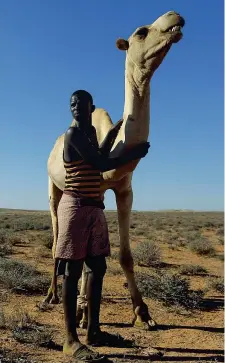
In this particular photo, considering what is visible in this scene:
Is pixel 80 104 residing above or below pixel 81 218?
above

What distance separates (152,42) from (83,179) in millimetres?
1589

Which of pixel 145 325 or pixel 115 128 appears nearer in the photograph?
pixel 115 128

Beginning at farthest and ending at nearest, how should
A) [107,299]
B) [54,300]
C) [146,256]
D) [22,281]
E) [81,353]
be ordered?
[146,256], [22,281], [107,299], [54,300], [81,353]

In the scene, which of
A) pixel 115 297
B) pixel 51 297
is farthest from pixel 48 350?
pixel 115 297

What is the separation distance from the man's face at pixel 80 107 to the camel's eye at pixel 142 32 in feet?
3.47

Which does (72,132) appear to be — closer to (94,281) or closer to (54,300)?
(94,281)

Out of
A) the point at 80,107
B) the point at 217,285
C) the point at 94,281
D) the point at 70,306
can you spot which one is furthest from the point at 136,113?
the point at 217,285

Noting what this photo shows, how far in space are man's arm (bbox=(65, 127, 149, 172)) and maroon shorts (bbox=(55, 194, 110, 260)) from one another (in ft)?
1.35

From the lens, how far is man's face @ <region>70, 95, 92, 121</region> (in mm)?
4207

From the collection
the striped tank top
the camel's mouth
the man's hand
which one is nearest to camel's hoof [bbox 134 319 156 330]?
the striped tank top

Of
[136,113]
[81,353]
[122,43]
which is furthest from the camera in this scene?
[122,43]

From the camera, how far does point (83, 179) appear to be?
163 inches

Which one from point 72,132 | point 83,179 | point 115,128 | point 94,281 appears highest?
point 115,128

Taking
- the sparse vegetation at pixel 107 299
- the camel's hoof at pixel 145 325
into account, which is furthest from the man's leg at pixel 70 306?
the camel's hoof at pixel 145 325
